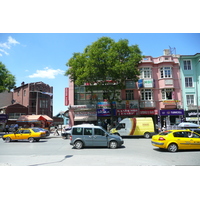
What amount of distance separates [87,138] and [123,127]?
320 inches

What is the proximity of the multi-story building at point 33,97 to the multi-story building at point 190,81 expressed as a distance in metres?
30.9

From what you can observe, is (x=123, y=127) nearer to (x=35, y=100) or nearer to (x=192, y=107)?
(x=192, y=107)

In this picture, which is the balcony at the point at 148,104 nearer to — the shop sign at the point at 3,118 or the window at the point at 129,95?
the window at the point at 129,95

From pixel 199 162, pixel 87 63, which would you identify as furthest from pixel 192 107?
pixel 199 162

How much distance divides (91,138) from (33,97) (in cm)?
3365

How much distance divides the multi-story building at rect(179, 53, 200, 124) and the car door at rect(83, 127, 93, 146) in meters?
20.0

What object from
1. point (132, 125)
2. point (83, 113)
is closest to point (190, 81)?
point (132, 125)

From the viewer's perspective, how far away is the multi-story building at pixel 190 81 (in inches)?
1047

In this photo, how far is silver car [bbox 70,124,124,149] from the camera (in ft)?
40.1

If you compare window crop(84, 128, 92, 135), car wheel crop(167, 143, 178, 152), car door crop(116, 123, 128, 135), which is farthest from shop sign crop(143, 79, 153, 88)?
window crop(84, 128, 92, 135)

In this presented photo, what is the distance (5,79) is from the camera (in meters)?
27.3

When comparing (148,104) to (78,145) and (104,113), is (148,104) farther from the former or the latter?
(78,145)

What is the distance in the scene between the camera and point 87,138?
1226 cm

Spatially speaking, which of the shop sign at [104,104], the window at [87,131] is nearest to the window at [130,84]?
the shop sign at [104,104]
